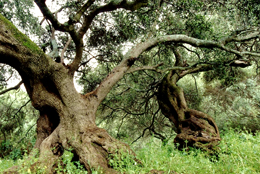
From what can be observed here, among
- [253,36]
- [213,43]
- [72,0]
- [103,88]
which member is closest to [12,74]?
[72,0]

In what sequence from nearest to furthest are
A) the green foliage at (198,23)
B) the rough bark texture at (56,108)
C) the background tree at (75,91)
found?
the rough bark texture at (56,108), the background tree at (75,91), the green foliage at (198,23)

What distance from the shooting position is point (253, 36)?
6699mm

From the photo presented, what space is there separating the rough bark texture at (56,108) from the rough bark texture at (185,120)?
89.1 inches

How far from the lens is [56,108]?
489 cm

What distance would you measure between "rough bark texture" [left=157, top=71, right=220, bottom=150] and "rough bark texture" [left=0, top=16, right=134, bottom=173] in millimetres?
2264

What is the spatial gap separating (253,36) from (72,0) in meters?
7.02

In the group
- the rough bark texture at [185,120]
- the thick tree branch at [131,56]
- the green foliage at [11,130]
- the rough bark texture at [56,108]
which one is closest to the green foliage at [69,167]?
the rough bark texture at [56,108]

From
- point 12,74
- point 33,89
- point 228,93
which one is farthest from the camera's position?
point 228,93

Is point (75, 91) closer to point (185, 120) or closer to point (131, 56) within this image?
point (131, 56)

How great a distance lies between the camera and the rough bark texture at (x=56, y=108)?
399 centimetres

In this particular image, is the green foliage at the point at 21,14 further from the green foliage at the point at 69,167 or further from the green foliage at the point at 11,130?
the green foliage at the point at 69,167

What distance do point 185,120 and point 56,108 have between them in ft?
14.6

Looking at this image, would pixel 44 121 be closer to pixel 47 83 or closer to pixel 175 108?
pixel 47 83

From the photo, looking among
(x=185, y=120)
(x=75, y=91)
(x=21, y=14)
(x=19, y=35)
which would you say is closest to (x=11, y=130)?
(x=21, y=14)
